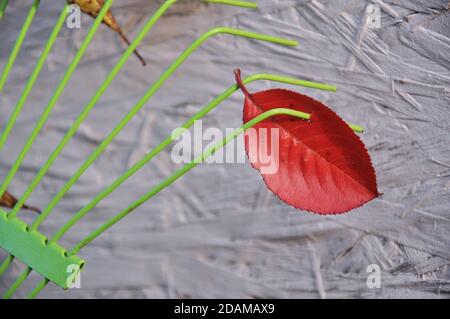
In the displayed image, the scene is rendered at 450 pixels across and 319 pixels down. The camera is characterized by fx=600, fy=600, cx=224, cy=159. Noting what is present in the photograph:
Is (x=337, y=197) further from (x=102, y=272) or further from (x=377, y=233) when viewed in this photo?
(x=102, y=272)

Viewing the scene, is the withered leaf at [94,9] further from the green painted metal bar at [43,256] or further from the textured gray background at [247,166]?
the green painted metal bar at [43,256]

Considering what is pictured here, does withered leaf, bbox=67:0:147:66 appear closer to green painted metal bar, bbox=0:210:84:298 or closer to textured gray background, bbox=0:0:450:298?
textured gray background, bbox=0:0:450:298

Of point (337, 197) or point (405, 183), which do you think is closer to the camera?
point (337, 197)

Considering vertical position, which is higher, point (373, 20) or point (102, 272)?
point (373, 20)

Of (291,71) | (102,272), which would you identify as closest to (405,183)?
(291,71)

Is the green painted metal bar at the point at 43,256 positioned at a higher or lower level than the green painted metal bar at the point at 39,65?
lower

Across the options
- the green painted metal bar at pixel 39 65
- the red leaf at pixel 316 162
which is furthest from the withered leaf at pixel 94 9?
the red leaf at pixel 316 162
